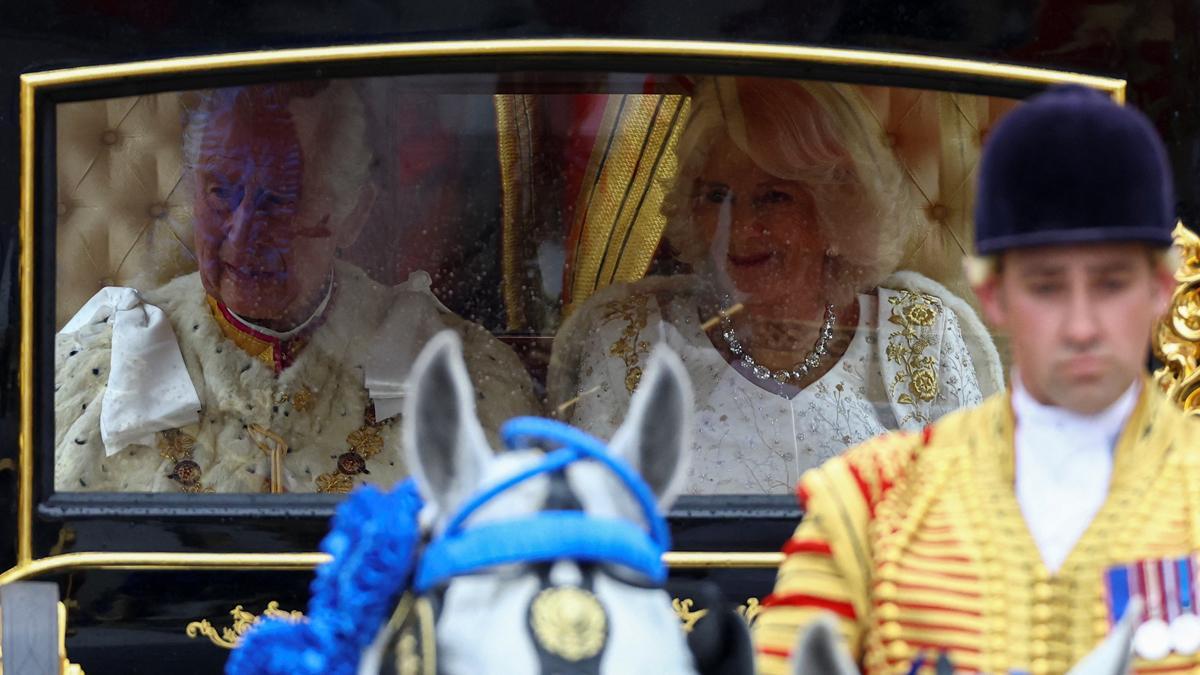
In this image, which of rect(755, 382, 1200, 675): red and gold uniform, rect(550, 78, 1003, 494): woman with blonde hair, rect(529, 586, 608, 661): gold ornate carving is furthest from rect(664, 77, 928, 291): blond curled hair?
rect(529, 586, 608, 661): gold ornate carving

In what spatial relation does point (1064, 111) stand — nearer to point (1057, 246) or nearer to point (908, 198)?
point (1057, 246)

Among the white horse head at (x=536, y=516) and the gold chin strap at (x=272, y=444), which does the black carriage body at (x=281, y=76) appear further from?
the white horse head at (x=536, y=516)

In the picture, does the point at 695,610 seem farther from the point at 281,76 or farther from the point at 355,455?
the point at 281,76

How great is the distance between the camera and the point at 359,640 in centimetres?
147

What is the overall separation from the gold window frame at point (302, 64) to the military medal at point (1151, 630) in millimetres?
1236

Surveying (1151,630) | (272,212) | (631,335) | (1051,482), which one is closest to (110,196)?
(272,212)

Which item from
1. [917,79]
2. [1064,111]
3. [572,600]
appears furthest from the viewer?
[917,79]

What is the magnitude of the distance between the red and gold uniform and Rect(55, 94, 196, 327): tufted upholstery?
57.0 inches

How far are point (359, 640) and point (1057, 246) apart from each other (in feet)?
1.98

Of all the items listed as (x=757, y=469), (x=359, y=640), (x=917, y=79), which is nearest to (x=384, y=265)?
(x=757, y=469)

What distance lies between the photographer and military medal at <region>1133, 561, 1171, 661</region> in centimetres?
144

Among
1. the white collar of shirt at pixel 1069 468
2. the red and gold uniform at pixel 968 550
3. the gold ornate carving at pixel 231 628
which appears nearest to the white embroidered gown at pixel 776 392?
the gold ornate carving at pixel 231 628

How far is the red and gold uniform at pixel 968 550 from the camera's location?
4.79 ft

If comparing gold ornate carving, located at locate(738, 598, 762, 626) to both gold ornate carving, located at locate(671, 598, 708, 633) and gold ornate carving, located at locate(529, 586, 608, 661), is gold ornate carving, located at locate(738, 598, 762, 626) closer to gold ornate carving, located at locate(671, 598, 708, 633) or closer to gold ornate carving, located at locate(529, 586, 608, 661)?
gold ornate carving, located at locate(671, 598, 708, 633)
